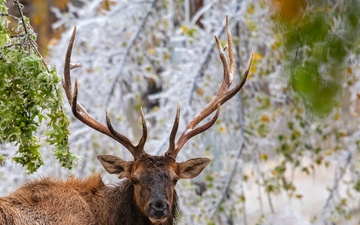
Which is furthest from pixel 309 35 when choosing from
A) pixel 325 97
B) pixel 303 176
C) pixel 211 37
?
pixel 303 176

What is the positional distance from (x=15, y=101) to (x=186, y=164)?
1.50 m

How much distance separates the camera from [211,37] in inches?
387

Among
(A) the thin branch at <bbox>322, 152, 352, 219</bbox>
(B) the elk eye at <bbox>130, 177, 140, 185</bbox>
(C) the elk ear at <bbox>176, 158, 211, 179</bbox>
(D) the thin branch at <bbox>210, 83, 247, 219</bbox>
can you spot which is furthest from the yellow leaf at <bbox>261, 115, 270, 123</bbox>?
(B) the elk eye at <bbox>130, 177, 140, 185</bbox>

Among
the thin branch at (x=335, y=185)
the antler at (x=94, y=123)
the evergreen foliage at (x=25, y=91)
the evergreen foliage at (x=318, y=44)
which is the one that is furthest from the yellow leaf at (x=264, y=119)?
the evergreen foliage at (x=318, y=44)

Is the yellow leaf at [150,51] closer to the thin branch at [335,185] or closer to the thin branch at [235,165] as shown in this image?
the thin branch at [235,165]

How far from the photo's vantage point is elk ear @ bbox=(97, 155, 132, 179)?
6449mm

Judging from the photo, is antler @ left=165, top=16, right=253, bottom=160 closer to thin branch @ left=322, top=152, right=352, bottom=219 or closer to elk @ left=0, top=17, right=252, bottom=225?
elk @ left=0, top=17, right=252, bottom=225

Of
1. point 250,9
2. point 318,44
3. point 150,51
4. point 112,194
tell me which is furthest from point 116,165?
point 150,51

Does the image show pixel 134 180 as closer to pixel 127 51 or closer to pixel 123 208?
pixel 123 208

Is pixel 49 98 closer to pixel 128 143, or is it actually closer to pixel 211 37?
A: pixel 128 143

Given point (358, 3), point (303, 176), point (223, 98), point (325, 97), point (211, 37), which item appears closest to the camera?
point (358, 3)

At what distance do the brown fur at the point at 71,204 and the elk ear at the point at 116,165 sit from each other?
76 mm

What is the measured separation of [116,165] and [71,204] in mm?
526

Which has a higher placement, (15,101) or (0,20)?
(0,20)
